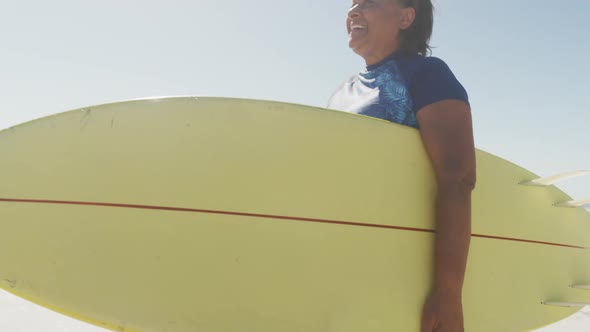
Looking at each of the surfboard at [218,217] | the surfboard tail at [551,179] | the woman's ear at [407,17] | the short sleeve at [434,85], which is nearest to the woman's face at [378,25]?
the woman's ear at [407,17]

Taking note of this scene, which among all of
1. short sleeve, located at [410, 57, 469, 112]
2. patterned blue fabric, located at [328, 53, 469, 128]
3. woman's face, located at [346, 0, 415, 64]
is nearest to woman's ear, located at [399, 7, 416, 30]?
woman's face, located at [346, 0, 415, 64]

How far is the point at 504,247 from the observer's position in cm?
152

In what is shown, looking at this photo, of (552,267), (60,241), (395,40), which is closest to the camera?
(60,241)

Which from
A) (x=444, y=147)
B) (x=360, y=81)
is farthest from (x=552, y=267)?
(x=360, y=81)

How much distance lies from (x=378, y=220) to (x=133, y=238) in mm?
721

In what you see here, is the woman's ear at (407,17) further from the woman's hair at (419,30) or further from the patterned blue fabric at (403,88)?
the patterned blue fabric at (403,88)

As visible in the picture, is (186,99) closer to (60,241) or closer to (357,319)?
(60,241)

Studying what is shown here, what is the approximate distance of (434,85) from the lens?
1.20 meters

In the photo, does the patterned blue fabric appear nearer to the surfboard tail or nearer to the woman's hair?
the woman's hair

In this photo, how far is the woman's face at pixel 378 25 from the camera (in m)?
1.50

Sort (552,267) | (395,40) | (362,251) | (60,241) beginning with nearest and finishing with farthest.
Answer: (60,241), (362,251), (395,40), (552,267)

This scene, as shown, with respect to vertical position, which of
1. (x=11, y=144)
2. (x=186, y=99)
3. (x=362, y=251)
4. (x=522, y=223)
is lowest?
(x=362, y=251)

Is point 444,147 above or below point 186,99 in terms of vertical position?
below

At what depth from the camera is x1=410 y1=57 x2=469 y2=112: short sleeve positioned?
1187mm
